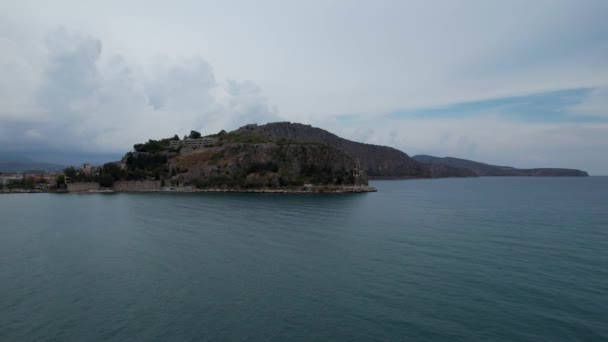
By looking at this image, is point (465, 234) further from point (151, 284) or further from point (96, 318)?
point (96, 318)

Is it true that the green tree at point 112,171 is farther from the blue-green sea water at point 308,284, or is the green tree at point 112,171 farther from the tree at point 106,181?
the blue-green sea water at point 308,284

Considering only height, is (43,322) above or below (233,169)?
below

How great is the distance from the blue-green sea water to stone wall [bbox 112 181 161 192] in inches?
3121

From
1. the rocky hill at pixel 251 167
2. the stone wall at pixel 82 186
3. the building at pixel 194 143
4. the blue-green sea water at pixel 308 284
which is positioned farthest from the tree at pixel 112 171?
the blue-green sea water at pixel 308 284

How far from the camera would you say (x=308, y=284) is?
70.9 feet

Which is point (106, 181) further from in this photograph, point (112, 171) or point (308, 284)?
point (308, 284)

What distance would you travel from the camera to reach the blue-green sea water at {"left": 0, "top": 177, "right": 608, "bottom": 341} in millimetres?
15812

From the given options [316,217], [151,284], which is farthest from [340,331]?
[316,217]

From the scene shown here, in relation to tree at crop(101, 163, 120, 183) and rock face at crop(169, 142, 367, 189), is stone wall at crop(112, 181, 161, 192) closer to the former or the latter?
tree at crop(101, 163, 120, 183)

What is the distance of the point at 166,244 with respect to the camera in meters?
32.8

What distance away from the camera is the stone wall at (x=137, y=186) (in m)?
117

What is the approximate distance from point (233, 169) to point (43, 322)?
102 m

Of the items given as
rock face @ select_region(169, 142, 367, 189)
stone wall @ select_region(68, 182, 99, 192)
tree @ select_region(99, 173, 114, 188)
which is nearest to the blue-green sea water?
rock face @ select_region(169, 142, 367, 189)

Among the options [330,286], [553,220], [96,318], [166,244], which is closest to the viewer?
[96,318]
